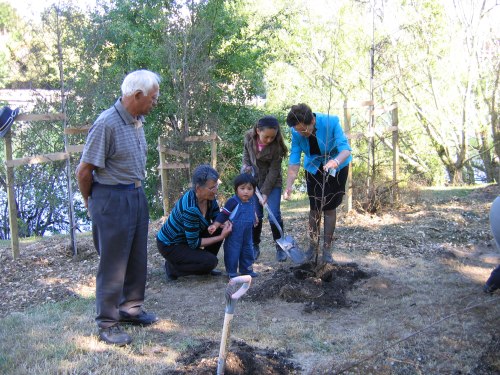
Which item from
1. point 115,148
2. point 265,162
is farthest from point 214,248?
point 115,148

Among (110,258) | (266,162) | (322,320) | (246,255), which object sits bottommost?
(322,320)

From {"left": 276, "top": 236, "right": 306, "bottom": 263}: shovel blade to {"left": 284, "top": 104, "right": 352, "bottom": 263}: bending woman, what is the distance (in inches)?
4.2

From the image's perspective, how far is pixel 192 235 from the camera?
188 inches

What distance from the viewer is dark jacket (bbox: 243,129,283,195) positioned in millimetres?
5324

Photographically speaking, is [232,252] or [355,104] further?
[355,104]

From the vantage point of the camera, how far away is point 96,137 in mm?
3252

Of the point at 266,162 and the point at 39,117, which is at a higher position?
the point at 39,117

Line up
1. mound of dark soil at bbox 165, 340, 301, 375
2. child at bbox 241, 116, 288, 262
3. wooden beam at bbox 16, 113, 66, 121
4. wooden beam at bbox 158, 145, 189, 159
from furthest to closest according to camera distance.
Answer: wooden beam at bbox 158, 145, 189, 159
wooden beam at bbox 16, 113, 66, 121
child at bbox 241, 116, 288, 262
mound of dark soil at bbox 165, 340, 301, 375

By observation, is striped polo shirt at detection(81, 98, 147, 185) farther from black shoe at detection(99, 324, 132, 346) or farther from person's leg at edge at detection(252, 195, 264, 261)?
person's leg at edge at detection(252, 195, 264, 261)

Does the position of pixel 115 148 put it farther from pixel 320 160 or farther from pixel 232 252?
pixel 320 160

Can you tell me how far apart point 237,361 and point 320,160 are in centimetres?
253

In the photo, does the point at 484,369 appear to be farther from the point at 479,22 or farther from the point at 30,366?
the point at 479,22

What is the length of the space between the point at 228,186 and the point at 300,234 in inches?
169

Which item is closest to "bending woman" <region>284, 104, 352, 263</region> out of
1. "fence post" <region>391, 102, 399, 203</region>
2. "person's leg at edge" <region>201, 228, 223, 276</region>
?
"person's leg at edge" <region>201, 228, 223, 276</region>
